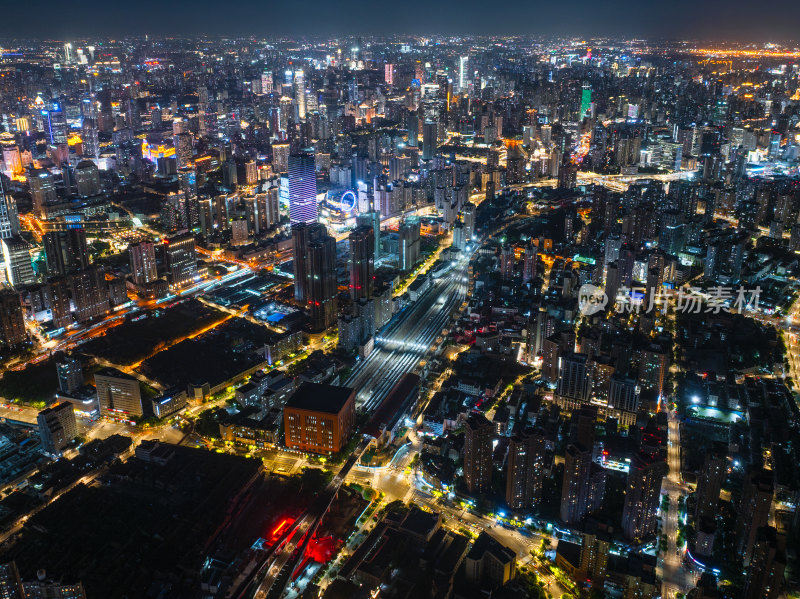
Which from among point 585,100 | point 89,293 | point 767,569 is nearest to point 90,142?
point 89,293

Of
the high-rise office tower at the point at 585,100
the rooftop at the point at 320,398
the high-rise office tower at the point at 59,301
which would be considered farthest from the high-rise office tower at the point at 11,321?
the high-rise office tower at the point at 585,100

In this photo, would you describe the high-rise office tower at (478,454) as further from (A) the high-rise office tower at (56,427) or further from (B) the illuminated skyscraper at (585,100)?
(B) the illuminated skyscraper at (585,100)

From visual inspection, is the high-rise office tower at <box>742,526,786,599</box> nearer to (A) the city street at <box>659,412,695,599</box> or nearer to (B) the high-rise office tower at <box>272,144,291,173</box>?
(A) the city street at <box>659,412,695,599</box>

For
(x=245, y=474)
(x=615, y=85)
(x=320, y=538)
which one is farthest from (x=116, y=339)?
(x=615, y=85)

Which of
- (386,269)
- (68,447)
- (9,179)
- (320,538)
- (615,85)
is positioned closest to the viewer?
(320,538)

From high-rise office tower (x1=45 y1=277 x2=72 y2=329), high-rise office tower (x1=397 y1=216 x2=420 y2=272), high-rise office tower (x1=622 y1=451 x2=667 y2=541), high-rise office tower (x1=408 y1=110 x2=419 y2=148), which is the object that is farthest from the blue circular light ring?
high-rise office tower (x1=622 y1=451 x2=667 y2=541)

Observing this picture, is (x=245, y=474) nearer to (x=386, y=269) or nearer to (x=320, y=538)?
(x=320, y=538)

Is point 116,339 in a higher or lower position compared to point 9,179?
lower
